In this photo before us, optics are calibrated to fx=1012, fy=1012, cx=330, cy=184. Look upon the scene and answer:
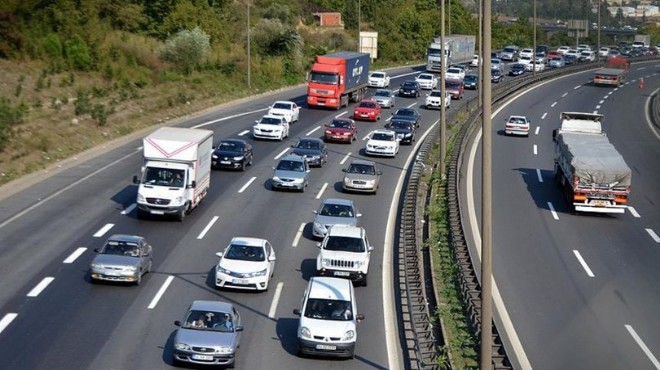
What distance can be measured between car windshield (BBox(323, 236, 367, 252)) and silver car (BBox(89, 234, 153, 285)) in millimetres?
5785

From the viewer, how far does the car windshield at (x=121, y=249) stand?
1213 inches

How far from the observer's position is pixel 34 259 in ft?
108

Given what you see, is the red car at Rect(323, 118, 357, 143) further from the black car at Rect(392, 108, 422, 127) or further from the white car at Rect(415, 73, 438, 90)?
the white car at Rect(415, 73, 438, 90)

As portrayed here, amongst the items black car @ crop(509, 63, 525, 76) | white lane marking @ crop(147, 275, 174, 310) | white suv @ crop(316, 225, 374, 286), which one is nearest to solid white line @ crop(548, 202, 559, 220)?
white suv @ crop(316, 225, 374, 286)

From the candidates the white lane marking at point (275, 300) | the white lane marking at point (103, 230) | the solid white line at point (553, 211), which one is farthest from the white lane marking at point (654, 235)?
the white lane marking at point (103, 230)

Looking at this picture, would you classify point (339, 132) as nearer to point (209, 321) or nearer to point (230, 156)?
point (230, 156)

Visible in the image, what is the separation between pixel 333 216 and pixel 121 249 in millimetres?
9314

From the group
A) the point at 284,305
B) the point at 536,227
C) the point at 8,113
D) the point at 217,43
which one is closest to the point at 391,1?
the point at 217,43

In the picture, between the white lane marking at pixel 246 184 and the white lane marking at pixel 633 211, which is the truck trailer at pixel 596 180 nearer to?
the white lane marking at pixel 633 211

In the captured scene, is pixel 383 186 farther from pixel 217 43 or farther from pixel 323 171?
pixel 217 43

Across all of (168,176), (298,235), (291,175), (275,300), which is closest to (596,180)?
(291,175)

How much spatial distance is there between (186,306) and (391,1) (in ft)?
438

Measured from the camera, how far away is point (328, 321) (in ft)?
84.5

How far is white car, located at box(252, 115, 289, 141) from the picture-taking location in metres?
57.9
